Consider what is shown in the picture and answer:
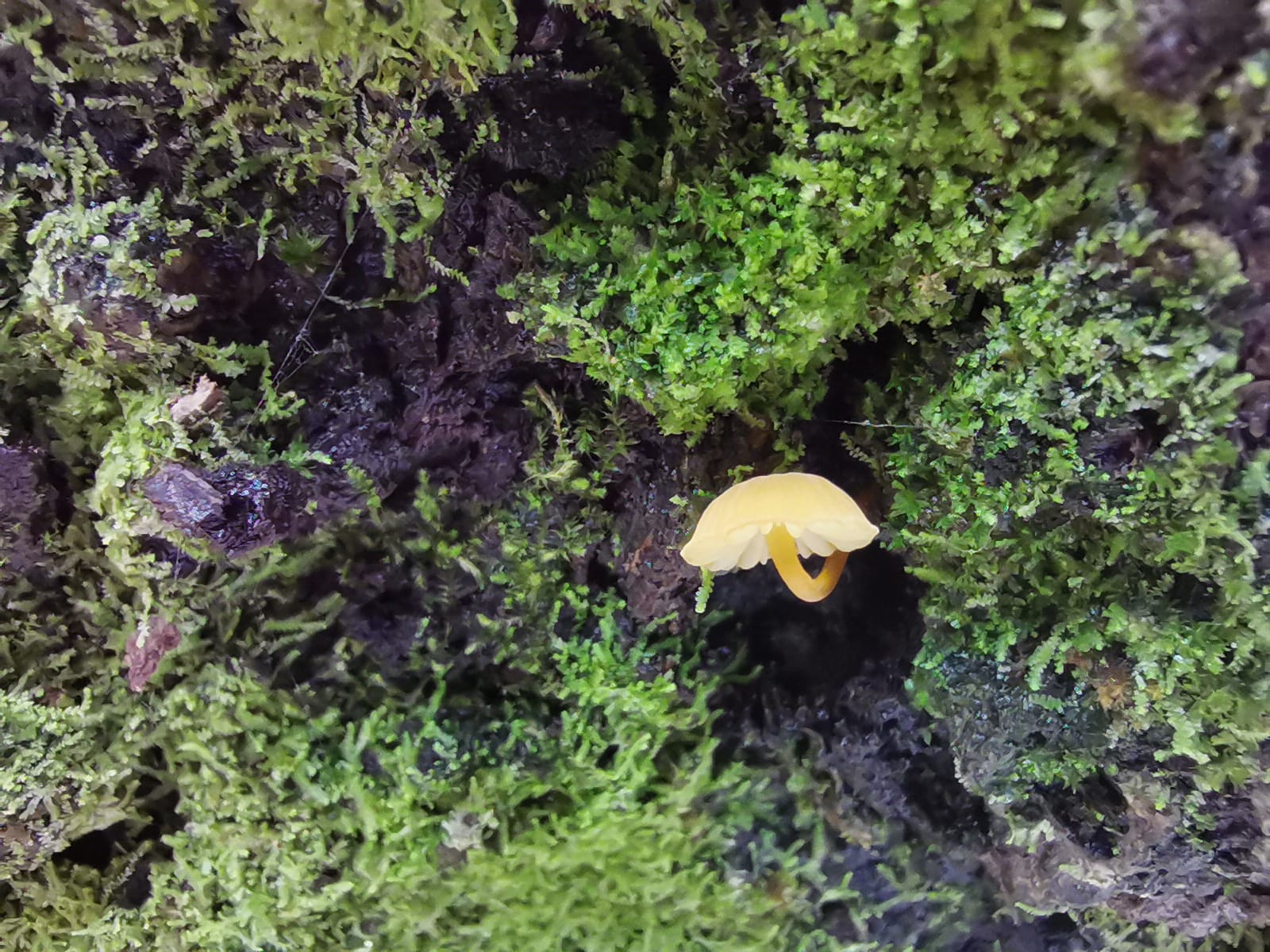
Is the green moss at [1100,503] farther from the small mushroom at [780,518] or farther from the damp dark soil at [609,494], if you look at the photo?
the small mushroom at [780,518]

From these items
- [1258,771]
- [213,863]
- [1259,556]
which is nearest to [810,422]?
[1259,556]

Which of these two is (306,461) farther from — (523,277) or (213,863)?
(213,863)

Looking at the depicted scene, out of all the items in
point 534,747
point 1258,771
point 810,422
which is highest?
point 810,422

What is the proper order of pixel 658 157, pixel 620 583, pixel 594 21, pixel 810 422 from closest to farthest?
1. pixel 594 21
2. pixel 658 157
3. pixel 810 422
4. pixel 620 583

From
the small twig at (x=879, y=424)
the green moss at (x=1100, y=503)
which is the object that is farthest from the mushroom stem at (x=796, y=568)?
the small twig at (x=879, y=424)

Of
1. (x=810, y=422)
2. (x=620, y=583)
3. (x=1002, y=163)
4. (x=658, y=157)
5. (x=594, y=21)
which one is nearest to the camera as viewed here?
(x=1002, y=163)

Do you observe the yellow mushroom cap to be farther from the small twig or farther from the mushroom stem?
the small twig
